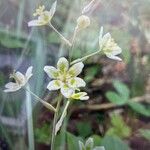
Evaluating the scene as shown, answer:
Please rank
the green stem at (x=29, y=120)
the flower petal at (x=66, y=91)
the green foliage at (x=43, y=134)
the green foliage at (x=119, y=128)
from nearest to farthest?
the flower petal at (x=66, y=91)
the green stem at (x=29, y=120)
the green foliage at (x=43, y=134)
the green foliage at (x=119, y=128)

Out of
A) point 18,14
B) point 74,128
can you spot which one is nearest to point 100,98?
point 74,128

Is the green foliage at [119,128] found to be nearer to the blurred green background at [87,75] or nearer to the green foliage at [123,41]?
the blurred green background at [87,75]

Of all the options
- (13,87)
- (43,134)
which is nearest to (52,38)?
(43,134)

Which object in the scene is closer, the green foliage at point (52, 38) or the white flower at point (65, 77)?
the white flower at point (65, 77)

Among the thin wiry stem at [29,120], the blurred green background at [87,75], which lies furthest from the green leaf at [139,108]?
the thin wiry stem at [29,120]

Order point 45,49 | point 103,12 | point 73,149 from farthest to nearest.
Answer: point 103,12
point 45,49
point 73,149

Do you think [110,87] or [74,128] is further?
[110,87]

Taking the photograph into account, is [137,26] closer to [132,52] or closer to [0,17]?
[132,52]
